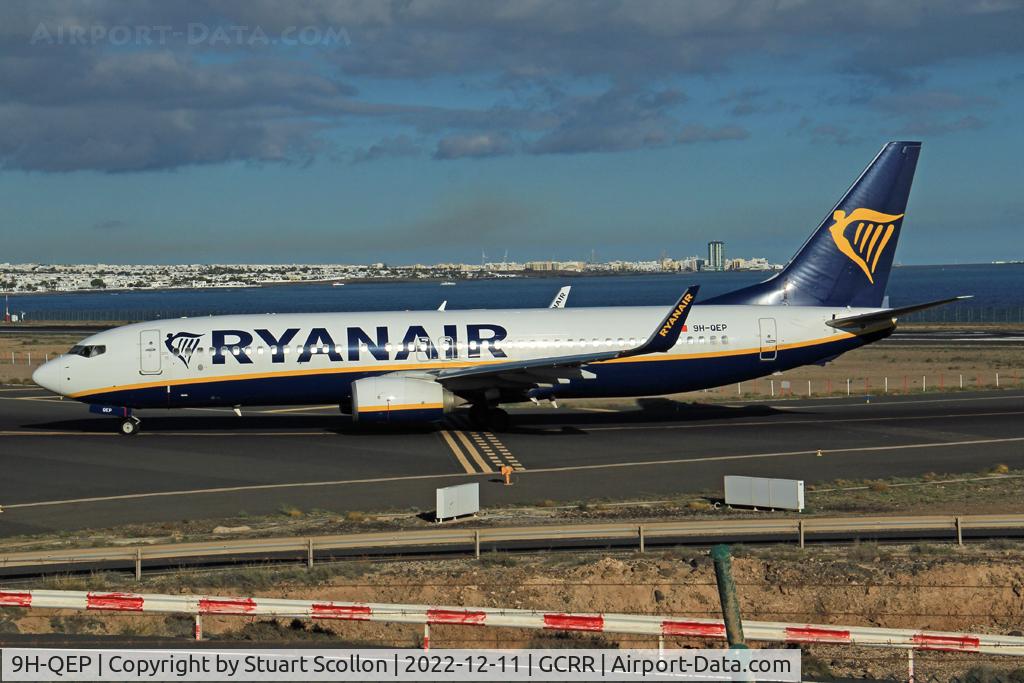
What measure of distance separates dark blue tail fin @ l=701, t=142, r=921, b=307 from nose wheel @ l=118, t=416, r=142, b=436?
25.5 meters

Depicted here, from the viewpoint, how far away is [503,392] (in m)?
45.2

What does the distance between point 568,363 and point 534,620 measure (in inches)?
1088

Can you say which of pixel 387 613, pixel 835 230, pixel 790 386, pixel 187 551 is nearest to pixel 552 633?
pixel 387 613

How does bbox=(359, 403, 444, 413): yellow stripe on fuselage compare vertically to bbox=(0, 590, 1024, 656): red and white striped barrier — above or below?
above

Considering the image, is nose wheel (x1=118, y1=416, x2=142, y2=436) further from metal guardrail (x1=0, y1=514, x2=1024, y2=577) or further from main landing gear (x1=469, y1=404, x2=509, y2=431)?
metal guardrail (x1=0, y1=514, x2=1024, y2=577)

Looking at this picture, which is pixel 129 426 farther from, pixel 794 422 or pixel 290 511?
pixel 794 422

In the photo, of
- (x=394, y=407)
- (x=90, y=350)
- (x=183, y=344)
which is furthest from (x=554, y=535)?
(x=90, y=350)

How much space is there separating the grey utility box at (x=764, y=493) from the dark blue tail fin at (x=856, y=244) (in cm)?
2085

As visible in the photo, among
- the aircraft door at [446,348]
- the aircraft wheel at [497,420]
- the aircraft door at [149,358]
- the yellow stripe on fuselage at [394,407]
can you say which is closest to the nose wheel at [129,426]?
the aircraft door at [149,358]

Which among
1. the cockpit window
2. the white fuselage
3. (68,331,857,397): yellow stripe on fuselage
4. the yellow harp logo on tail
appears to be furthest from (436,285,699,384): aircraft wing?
the cockpit window

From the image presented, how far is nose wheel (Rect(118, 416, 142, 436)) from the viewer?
152 feet

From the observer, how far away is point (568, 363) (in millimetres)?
42875

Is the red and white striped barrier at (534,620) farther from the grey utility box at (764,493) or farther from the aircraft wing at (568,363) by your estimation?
the aircraft wing at (568,363)

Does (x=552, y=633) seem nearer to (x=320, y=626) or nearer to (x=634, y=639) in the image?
(x=634, y=639)
